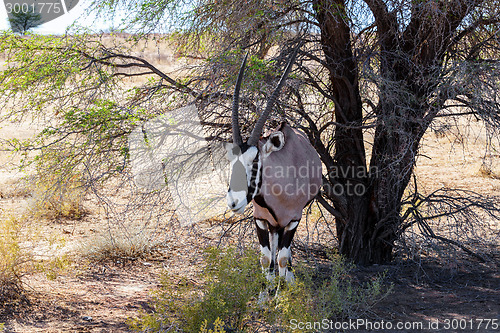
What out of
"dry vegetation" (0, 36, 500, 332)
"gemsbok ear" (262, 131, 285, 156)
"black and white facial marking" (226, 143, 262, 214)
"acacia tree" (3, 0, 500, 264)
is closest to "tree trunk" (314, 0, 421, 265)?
"acacia tree" (3, 0, 500, 264)

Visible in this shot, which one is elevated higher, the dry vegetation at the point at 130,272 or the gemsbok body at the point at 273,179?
the gemsbok body at the point at 273,179

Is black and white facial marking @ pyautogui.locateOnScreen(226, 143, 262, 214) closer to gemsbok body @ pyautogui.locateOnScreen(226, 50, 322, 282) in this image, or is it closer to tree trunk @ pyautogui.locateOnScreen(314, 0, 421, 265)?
gemsbok body @ pyautogui.locateOnScreen(226, 50, 322, 282)

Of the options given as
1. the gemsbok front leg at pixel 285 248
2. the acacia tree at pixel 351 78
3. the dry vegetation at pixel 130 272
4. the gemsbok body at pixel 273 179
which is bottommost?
the dry vegetation at pixel 130 272

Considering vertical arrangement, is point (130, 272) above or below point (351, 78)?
below

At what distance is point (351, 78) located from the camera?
6449mm

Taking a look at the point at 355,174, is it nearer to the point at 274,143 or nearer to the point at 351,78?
the point at 351,78

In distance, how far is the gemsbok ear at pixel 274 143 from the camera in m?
4.50

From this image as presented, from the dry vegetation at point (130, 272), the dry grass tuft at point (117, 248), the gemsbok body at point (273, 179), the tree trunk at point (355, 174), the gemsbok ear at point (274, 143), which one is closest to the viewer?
the gemsbok body at point (273, 179)

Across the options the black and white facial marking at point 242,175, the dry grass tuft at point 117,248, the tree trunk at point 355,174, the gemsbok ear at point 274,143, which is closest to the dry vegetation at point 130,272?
the dry grass tuft at point 117,248

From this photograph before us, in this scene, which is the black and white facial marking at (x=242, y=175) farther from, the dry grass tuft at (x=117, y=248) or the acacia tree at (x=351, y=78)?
the dry grass tuft at (x=117, y=248)

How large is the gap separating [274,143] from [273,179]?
332 millimetres

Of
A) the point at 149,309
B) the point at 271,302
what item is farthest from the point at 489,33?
the point at 149,309

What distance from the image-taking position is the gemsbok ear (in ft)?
14.8

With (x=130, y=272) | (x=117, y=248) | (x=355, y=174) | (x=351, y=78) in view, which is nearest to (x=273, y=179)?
(x=355, y=174)
